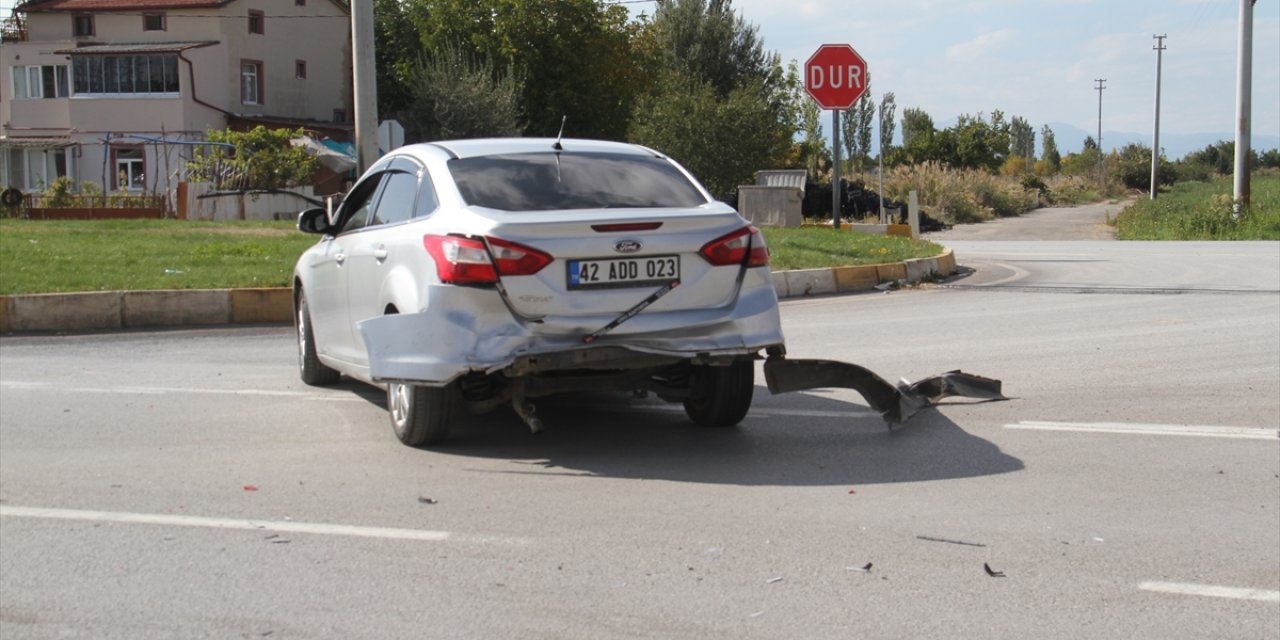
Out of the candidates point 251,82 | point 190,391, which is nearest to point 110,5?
point 251,82

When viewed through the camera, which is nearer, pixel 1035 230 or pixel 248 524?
pixel 248 524

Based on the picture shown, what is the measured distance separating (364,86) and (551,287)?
10730 millimetres

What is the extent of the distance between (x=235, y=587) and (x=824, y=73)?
16107 millimetres

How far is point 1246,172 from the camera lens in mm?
31062

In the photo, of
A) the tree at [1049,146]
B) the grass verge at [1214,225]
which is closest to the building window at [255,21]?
the grass verge at [1214,225]

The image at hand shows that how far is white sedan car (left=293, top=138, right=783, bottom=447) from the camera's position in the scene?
6090 mm

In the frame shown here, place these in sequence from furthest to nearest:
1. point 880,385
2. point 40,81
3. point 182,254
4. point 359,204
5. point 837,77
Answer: point 40,81 → point 837,77 → point 182,254 → point 359,204 → point 880,385

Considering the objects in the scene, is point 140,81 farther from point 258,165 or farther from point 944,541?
point 944,541

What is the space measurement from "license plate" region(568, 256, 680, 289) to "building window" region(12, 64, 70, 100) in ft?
174

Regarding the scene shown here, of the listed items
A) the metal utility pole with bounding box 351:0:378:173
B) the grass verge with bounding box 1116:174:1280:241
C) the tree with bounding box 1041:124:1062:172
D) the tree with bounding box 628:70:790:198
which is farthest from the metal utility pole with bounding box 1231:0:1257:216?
the tree with bounding box 1041:124:1062:172

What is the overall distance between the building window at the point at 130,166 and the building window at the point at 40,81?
497cm

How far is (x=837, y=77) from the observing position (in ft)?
64.2

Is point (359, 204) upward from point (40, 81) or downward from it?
downward

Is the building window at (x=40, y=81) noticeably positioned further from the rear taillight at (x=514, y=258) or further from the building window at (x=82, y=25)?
Result: the rear taillight at (x=514, y=258)
